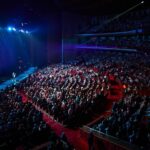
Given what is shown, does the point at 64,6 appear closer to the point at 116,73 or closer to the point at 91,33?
the point at 91,33

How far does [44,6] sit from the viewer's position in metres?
27.4

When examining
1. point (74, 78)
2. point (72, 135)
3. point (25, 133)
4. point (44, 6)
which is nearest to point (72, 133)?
point (72, 135)

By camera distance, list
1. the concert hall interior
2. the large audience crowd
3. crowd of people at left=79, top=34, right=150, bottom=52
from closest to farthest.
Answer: the large audience crowd → the concert hall interior → crowd of people at left=79, top=34, right=150, bottom=52

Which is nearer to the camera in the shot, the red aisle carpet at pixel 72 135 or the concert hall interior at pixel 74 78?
the concert hall interior at pixel 74 78

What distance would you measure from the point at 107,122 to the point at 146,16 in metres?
22.7

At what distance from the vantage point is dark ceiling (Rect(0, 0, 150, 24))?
19688 mm

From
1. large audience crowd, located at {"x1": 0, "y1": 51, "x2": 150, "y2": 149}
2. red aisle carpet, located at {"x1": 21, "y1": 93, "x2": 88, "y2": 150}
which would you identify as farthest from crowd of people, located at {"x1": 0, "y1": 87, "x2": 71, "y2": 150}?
red aisle carpet, located at {"x1": 21, "y1": 93, "x2": 88, "y2": 150}

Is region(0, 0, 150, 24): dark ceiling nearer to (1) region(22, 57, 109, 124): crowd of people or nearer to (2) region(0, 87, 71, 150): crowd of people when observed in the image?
(1) region(22, 57, 109, 124): crowd of people

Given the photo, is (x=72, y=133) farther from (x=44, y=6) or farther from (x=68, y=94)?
(x=44, y=6)

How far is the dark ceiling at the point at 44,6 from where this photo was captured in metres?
19.7

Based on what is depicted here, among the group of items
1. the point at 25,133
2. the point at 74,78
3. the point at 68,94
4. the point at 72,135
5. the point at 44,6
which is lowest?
the point at 72,135

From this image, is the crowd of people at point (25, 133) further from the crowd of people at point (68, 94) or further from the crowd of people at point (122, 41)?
the crowd of people at point (122, 41)

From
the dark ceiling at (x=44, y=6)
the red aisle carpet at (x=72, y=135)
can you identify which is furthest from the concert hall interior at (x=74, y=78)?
the dark ceiling at (x=44, y=6)

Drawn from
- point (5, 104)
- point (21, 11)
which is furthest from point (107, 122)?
point (21, 11)
